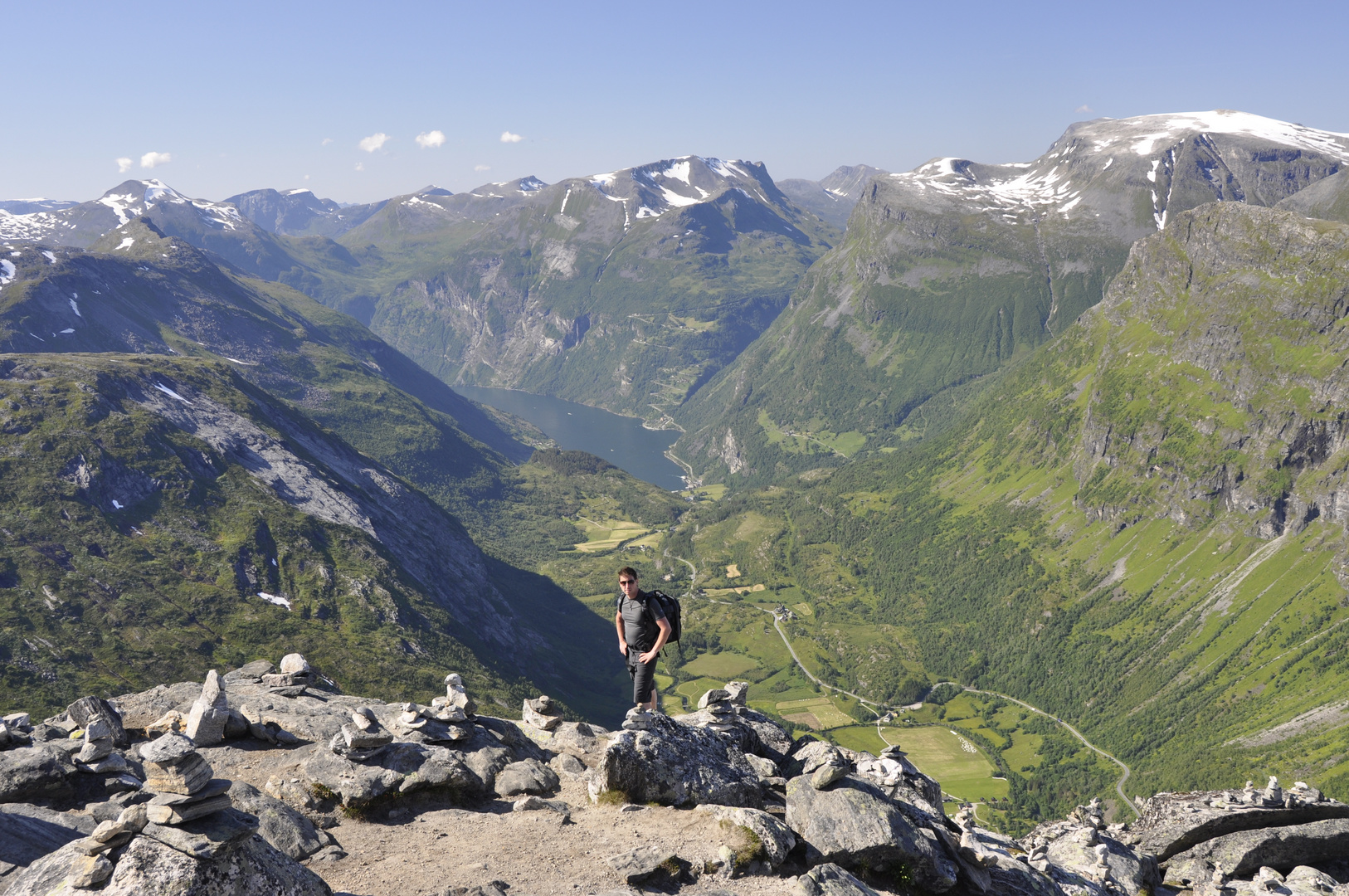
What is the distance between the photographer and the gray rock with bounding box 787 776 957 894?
24250 millimetres

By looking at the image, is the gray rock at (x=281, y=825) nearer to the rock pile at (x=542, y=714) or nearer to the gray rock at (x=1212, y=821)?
the rock pile at (x=542, y=714)

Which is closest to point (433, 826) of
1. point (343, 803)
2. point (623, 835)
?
point (343, 803)

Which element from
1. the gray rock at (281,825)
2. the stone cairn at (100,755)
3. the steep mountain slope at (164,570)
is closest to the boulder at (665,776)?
the gray rock at (281,825)

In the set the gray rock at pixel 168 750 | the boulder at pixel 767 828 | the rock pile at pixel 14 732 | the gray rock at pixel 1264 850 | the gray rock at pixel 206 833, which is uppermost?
the gray rock at pixel 168 750

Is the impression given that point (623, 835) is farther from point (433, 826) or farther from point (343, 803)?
point (343, 803)

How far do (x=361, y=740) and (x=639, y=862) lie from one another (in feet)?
39.0

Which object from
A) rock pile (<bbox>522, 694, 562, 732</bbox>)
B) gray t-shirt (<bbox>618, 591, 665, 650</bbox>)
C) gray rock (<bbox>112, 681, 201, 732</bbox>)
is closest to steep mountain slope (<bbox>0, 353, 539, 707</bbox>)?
gray rock (<bbox>112, 681, 201, 732</bbox>)

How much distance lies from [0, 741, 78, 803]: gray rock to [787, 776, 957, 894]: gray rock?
24.8 m

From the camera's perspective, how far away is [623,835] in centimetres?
2523

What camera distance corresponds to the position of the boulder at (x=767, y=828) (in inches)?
Answer: 933

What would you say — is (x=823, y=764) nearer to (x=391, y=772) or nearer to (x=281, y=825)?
(x=391, y=772)

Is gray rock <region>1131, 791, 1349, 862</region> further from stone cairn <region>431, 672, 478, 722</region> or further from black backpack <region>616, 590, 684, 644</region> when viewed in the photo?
stone cairn <region>431, 672, 478, 722</region>

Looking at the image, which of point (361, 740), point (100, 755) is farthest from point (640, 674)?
point (100, 755)

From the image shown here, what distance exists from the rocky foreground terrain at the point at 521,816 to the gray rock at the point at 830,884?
0.07 metres
